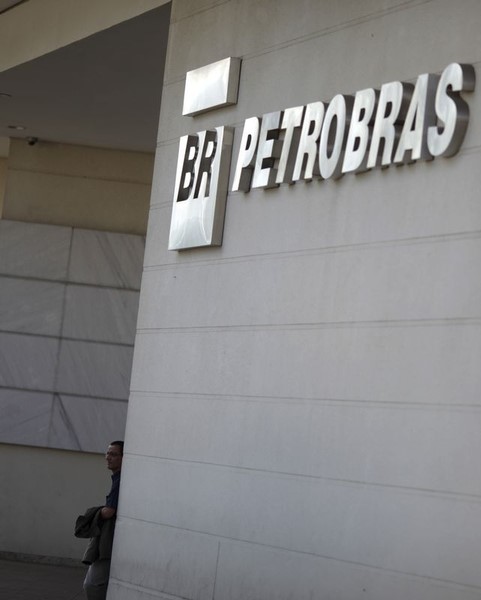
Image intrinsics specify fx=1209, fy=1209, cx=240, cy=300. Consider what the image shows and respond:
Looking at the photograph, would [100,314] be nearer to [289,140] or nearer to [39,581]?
[39,581]

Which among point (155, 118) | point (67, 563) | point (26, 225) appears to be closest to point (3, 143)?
point (26, 225)

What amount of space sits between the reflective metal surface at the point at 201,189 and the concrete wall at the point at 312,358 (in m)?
0.09

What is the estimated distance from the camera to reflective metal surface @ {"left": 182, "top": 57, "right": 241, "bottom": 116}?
6551 millimetres

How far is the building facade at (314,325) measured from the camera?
4773mm

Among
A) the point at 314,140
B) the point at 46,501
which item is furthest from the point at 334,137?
the point at 46,501

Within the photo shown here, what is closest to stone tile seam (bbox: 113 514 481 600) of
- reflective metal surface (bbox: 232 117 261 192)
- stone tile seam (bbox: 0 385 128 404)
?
reflective metal surface (bbox: 232 117 261 192)

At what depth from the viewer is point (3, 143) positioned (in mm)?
13586

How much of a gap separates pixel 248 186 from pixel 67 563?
6.50m

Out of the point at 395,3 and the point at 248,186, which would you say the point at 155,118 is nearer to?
the point at 248,186

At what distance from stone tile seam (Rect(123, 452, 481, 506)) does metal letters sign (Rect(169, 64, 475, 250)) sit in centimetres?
118

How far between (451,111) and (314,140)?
997 mm

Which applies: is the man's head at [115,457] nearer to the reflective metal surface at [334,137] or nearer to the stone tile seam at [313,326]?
the stone tile seam at [313,326]

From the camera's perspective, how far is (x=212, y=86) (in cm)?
671

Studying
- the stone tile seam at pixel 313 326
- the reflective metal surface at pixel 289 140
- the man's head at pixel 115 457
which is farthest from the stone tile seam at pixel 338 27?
the man's head at pixel 115 457
